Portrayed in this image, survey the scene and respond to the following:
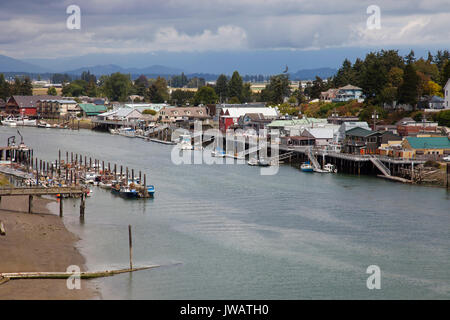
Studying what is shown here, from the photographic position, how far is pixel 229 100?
110 m

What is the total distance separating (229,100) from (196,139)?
120ft

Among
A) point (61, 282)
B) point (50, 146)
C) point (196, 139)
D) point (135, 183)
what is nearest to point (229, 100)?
point (196, 139)

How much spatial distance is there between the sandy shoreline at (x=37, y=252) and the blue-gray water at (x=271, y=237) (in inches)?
29.7

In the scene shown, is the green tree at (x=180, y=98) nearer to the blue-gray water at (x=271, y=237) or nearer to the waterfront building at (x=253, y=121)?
the waterfront building at (x=253, y=121)

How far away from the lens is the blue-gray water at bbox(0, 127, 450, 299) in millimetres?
22797

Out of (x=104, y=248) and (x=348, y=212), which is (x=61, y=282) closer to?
(x=104, y=248)

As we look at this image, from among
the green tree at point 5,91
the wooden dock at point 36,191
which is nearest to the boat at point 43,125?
the green tree at point 5,91

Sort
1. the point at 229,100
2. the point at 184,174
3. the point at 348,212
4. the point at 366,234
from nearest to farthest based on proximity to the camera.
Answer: the point at 366,234 < the point at 348,212 < the point at 184,174 < the point at 229,100

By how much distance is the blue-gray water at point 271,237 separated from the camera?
22.8 m

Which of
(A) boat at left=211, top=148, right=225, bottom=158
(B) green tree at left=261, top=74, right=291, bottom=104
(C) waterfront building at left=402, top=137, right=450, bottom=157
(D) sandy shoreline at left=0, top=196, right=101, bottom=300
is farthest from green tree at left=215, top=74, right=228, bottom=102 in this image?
(D) sandy shoreline at left=0, top=196, right=101, bottom=300

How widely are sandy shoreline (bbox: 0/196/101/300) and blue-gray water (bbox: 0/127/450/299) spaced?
0.75 m

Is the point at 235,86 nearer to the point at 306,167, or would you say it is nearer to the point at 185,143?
the point at 185,143

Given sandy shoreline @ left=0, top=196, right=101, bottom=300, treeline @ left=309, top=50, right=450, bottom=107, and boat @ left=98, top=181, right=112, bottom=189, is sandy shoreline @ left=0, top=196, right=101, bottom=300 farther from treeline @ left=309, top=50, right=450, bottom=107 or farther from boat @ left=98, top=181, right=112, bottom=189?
treeline @ left=309, top=50, right=450, bottom=107

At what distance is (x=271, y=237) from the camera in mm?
29172
